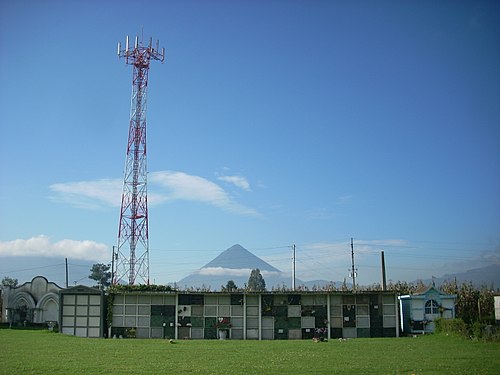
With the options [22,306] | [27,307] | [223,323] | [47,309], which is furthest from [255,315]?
[22,306]

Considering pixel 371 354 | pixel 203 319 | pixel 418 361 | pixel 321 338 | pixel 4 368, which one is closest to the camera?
pixel 4 368

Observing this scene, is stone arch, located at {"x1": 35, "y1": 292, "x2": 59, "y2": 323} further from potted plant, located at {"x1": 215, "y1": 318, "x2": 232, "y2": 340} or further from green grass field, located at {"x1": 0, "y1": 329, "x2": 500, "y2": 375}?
green grass field, located at {"x1": 0, "y1": 329, "x2": 500, "y2": 375}

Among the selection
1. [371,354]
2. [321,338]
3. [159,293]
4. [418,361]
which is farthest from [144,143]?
[418,361]

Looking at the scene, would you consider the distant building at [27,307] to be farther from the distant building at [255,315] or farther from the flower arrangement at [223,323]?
the flower arrangement at [223,323]

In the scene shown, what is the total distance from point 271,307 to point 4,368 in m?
20.6

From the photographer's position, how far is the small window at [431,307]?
123ft

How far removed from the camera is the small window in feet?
123

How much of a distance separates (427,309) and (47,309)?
3148 cm

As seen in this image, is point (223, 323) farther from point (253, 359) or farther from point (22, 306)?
point (22, 306)

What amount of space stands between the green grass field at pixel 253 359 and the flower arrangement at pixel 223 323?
9.34 meters

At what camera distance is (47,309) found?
50.8 metres

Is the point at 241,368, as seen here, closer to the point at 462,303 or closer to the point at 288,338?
the point at 288,338

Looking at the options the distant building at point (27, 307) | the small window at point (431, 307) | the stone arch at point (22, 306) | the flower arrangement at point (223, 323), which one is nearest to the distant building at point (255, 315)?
the flower arrangement at point (223, 323)

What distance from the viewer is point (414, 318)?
37469mm
